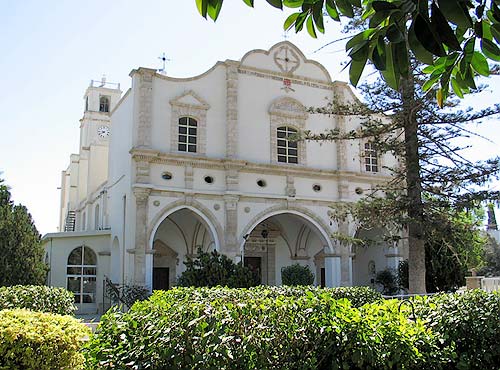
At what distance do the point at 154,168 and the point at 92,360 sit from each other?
17.1 meters

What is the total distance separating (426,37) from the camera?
206 centimetres

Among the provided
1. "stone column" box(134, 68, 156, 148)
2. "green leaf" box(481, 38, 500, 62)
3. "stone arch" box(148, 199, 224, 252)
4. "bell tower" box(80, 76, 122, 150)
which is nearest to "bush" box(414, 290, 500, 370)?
"green leaf" box(481, 38, 500, 62)

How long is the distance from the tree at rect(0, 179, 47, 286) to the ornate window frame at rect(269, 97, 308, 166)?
11.2 metres

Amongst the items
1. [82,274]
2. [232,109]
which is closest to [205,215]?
[232,109]

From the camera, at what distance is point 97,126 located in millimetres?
39219

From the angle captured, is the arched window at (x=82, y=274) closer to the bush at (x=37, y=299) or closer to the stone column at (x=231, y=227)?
the stone column at (x=231, y=227)

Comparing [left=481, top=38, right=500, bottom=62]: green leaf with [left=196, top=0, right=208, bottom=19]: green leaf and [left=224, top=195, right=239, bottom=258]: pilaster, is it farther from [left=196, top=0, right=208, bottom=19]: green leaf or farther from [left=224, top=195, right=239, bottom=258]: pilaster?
[left=224, top=195, right=239, bottom=258]: pilaster

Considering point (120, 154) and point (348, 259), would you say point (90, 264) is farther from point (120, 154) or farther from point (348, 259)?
point (348, 259)

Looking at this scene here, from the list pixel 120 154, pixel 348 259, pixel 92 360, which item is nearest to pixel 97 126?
pixel 120 154

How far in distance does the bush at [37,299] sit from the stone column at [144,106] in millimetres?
10089

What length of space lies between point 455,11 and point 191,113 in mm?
20968

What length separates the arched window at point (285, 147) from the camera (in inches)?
947

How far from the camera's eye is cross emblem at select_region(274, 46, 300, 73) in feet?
81.0

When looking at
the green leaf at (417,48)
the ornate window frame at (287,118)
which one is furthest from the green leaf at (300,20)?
the ornate window frame at (287,118)
